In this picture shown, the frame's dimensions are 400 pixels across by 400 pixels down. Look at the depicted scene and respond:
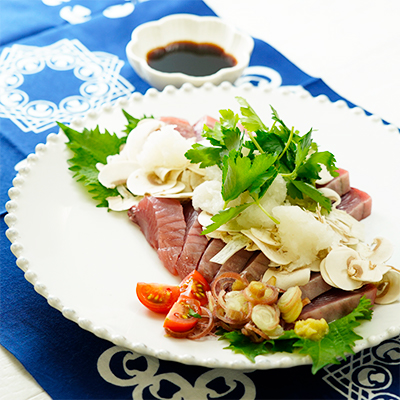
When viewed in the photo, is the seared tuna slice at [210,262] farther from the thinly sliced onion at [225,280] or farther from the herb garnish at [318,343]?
the herb garnish at [318,343]

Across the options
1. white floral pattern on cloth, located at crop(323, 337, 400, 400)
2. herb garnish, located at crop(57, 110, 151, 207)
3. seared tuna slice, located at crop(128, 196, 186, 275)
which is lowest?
herb garnish, located at crop(57, 110, 151, 207)

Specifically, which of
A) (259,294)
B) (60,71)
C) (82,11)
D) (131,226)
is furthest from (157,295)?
(82,11)

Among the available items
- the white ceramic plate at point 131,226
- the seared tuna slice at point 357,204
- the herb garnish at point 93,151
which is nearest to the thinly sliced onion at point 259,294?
the white ceramic plate at point 131,226

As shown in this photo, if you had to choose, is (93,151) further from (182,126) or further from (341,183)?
(341,183)

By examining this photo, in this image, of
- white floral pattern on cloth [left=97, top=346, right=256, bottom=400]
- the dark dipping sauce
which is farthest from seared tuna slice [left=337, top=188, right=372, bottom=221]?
the dark dipping sauce

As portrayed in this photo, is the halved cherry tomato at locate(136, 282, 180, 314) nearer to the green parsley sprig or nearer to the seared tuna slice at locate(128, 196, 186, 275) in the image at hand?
the seared tuna slice at locate(128, 196, 186, 275)

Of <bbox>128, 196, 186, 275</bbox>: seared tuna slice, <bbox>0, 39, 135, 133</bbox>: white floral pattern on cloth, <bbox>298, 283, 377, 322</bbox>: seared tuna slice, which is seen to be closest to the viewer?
<bbox>298, 283, 377, 322</bbox>: seared tuna slice
